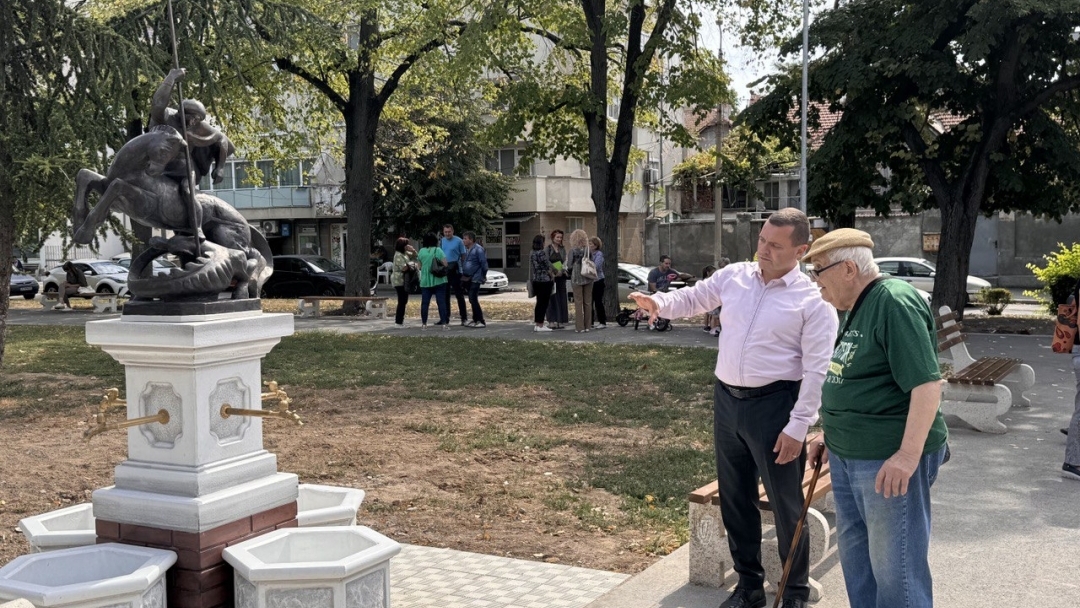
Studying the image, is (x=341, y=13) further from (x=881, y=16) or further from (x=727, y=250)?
(x=727, y=250)

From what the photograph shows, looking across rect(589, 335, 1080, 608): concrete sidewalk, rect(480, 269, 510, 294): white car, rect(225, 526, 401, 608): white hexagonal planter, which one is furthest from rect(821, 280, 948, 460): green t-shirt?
rect(480, 269, 510, 294): white car

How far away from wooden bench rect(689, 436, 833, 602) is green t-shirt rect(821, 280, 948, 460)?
47.8 inches

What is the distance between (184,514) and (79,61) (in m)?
7.79

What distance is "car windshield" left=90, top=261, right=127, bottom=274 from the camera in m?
31.1

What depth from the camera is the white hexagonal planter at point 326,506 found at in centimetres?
447

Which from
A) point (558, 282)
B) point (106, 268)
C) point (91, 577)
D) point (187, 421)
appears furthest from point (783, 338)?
point (106, 268)

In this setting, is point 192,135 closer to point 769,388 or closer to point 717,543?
point 769,388

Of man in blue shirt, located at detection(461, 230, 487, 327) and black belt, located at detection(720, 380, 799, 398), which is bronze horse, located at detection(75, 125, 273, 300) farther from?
man in blue shirt, located at detection(461, 230, 487, 327)

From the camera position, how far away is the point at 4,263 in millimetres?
11055

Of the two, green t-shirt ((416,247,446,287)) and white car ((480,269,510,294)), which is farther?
white car ((480,269,510,294))

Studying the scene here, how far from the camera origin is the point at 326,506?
186 inches

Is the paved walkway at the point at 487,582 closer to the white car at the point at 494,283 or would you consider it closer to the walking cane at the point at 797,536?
the walking cane at the point at 797,536

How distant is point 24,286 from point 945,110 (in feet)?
105

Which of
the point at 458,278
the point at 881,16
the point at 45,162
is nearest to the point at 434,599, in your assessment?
the point at 45,162
